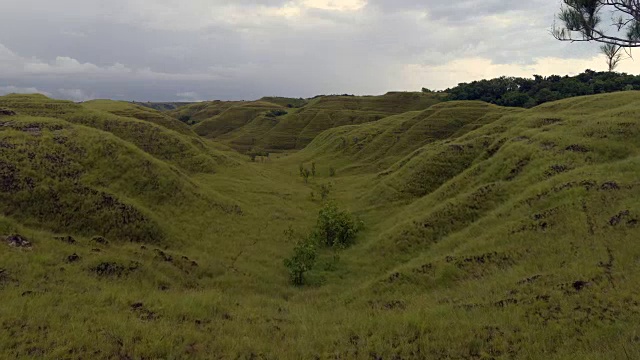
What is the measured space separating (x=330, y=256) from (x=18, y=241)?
17.1 m

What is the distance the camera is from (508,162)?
2870 centimetres

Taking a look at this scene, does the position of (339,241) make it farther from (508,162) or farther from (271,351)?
(271,351)

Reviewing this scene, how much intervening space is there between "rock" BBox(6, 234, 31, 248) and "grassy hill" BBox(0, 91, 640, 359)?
12 centimetres

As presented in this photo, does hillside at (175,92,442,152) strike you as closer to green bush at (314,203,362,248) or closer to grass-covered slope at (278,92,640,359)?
green bush at (314,203,362,248)

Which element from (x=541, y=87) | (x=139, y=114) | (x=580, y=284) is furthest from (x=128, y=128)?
(x=541, y=87)

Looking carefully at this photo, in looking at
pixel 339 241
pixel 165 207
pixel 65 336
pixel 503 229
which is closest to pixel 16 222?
pixel 165 207

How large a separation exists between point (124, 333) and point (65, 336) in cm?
141

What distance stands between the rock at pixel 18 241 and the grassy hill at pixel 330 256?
0.40 feet

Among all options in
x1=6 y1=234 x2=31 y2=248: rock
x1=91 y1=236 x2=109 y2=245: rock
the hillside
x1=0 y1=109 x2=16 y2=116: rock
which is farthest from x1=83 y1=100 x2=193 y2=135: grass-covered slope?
the hillside

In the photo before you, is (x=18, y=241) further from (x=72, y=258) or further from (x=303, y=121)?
(x=303, y=121)

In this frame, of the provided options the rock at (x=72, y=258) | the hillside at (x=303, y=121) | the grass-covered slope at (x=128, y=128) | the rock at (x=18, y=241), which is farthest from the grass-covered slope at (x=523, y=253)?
the hillside at (x=303, y=121)

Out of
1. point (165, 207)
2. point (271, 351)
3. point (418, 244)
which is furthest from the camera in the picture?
point (165, 207)

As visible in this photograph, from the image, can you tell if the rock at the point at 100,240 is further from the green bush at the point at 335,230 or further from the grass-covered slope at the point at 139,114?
the grass-covered slope at the point at 139,114

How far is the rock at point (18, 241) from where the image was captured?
16422 millimetres
